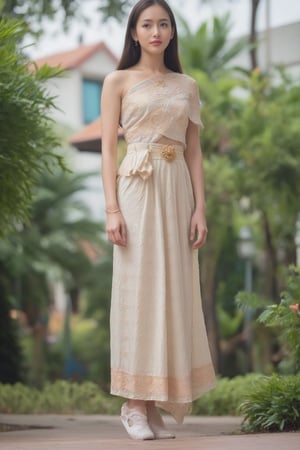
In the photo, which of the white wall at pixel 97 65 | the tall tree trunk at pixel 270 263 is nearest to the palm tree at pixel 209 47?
the tall tree trunk at pixel 270 263

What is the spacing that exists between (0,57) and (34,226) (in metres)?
23.7

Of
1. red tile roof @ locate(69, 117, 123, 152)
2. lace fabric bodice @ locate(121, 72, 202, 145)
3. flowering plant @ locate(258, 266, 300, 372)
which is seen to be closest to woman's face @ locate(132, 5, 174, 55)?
lace fabric bodice @ locate(121, 72, 202, 145)

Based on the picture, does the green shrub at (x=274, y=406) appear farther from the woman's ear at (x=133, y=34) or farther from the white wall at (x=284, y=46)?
the white wall at (x=284, y=46)

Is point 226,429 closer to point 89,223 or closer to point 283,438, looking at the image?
point 283,438

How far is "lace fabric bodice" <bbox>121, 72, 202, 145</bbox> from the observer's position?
6.35 meters

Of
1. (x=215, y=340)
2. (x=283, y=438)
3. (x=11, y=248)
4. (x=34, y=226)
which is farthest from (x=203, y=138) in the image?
(x=283, y=438)

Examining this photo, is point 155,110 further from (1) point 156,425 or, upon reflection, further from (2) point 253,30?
(2) point 253,30

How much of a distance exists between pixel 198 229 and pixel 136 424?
1027 millimetres

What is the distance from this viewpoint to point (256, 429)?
21.6 ft

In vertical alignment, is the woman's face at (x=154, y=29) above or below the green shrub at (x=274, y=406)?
above

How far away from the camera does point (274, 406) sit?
6527 millimetres

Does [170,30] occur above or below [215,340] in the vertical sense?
above

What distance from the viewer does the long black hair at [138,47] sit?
639 cm

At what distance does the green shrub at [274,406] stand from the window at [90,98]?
41280 millimetres
